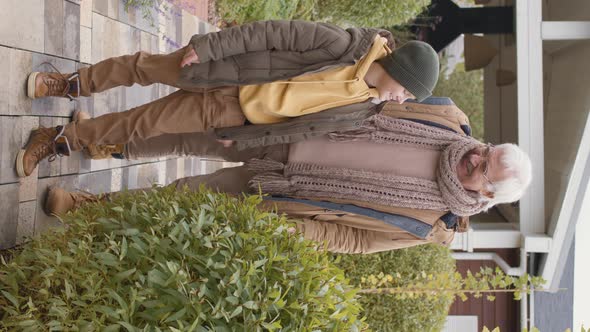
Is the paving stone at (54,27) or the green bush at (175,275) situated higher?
the paving stone at (54,27)

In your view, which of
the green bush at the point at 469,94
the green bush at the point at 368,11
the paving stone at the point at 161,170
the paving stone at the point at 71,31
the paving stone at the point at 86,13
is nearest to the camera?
the paving stone at the point at 71,31

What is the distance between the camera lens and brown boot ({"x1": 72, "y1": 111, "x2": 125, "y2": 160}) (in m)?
3.68

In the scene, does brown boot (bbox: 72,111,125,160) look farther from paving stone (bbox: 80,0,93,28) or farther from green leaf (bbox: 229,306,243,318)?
green leaf (bbox: 229,306,243,318)

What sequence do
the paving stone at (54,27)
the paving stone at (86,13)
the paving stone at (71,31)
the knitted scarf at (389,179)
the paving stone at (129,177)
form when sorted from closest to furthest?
1. the knitted scarf at (389,179)
2. the paving stone at (54,27)
3. the paving stone at (71,31)
4. the paving stone at (86,13)
5. the paving stone at (129,177)

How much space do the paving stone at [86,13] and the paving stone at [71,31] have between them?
0.05 meters

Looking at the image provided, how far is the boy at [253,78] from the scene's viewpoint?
297cm

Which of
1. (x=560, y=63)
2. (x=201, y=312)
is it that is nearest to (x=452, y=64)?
(x=560, y=63)

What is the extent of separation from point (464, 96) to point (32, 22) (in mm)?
13512

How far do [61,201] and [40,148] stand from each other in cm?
34

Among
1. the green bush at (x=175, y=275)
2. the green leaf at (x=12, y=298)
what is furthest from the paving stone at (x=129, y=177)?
the green leaf at (x=12, y=298)

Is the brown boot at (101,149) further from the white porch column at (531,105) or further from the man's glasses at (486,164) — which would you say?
the white porch column at (531,105)

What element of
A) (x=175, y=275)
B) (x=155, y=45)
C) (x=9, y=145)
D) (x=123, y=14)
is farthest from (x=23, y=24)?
(x=175, y=275)

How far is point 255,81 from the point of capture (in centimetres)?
303

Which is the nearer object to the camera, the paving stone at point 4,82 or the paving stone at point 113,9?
the paving stone at point 4,82
